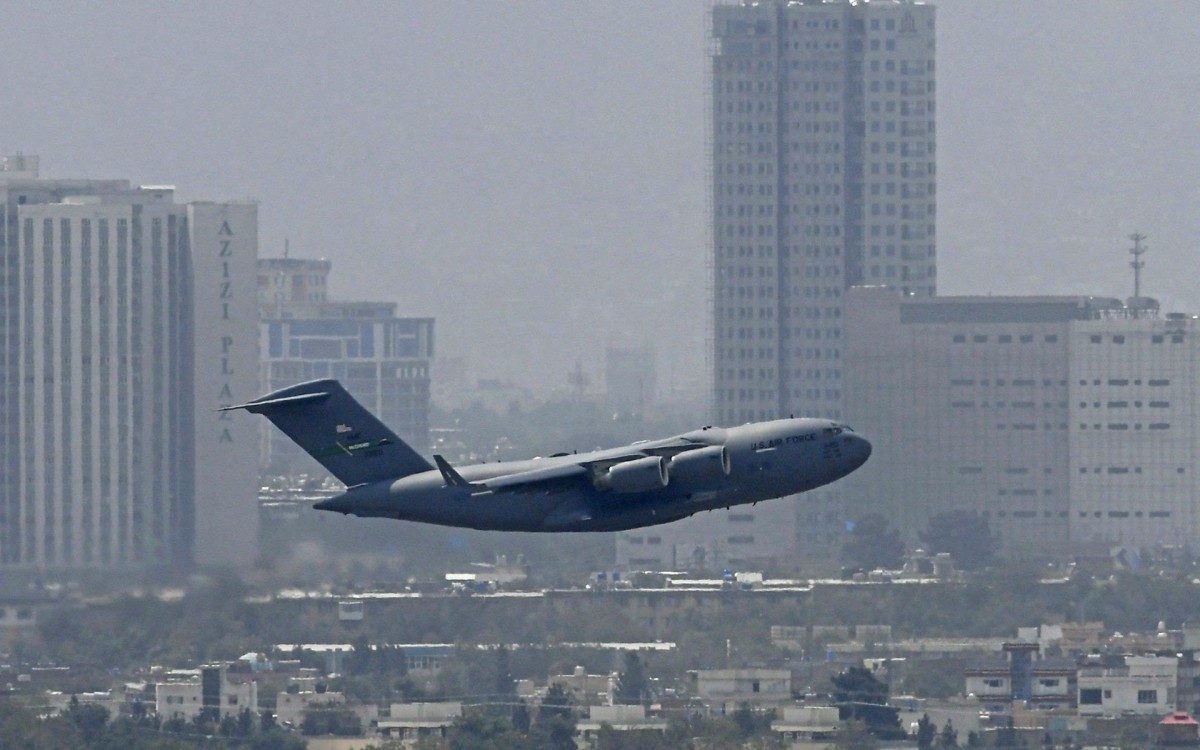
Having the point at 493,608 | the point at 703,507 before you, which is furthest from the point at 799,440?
the point at 493,608

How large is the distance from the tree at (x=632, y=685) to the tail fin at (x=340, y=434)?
7538cm

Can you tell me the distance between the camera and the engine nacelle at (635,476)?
85875mm

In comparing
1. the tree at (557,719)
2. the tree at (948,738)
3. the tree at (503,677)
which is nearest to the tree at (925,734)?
the tree at (948,738)

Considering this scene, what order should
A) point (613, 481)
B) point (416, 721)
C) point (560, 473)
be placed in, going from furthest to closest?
point (416, 721)
point (560, 473)
point (613, 481)

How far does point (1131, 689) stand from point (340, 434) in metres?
87.1

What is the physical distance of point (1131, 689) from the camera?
563ft

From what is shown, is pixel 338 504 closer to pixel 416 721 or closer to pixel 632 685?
pixel 416 721

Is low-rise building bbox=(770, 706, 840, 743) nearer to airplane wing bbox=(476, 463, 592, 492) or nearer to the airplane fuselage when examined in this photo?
the airplane fuselage

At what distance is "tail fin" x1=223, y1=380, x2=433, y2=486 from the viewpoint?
89.0 meters

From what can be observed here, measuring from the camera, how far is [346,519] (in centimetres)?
15412

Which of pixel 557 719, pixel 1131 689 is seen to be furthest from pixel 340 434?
pixel 1131 689

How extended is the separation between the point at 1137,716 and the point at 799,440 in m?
83.8

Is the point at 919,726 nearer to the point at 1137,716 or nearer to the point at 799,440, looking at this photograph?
the point at 1137,716

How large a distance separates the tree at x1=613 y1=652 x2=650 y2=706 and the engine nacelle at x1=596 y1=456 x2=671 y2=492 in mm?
78984
